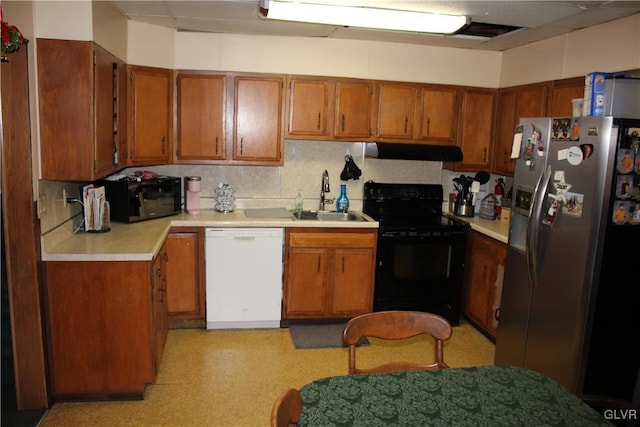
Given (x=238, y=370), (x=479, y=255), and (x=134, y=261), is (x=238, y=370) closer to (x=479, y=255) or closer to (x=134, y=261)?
(x=134, y=261)

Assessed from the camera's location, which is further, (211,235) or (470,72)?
(470,72)

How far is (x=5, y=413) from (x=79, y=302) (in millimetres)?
653

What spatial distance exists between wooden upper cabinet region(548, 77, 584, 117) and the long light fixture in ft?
3.15

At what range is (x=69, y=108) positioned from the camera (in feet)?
9.32

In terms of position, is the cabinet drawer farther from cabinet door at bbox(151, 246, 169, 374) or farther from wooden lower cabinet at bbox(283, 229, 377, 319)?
cabinet door at bbox(151, 246, 169, 374)

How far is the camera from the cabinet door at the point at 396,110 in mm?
4363

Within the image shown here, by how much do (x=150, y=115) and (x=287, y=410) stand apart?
10.4 ft

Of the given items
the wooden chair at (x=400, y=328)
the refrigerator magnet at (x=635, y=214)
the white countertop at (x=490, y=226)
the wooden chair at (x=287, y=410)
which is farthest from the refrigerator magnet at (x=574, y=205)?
the wooden chair at (x=287, y=410)

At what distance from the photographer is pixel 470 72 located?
4496mm

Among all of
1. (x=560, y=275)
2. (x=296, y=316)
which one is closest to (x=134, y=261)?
(x=296, y=316)

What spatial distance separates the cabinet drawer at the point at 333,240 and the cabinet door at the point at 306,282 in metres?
0.05

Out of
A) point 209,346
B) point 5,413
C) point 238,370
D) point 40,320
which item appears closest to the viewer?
point 5,413

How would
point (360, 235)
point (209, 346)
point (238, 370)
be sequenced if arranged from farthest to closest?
point (360, 235) → point (209, 346) → point (238, 370)

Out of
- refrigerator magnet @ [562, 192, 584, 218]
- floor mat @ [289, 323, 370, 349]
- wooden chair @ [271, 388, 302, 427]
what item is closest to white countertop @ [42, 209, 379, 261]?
floor mat @ [289, 323, 370, 349]
